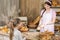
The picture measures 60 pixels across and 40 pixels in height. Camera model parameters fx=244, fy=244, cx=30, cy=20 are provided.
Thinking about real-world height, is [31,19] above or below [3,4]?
below

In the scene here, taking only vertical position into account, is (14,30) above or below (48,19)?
above

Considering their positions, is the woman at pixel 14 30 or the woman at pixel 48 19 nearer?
the woman at pixel 14 30

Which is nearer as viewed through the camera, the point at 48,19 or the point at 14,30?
the point at 14,30

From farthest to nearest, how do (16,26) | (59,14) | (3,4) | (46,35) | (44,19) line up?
(59,14) < (3,4) < (44,19) < (46,35) < (16,26)

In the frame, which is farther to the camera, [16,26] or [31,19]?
[31,19]

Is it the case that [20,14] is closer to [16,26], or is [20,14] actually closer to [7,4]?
[7,4]

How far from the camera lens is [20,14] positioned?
21.2 ft

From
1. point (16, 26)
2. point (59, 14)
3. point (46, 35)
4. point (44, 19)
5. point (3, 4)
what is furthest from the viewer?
point (59, 14)

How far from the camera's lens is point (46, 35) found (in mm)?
4355

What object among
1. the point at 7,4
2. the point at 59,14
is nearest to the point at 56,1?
the point at 59,14

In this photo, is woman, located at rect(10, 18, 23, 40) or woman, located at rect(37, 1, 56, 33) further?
woman, located at rect(37, 1, 56, 33)

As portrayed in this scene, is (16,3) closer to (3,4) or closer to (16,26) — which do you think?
(3,4)

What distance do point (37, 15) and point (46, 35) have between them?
2114mm

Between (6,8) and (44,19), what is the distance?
1.34 metres
